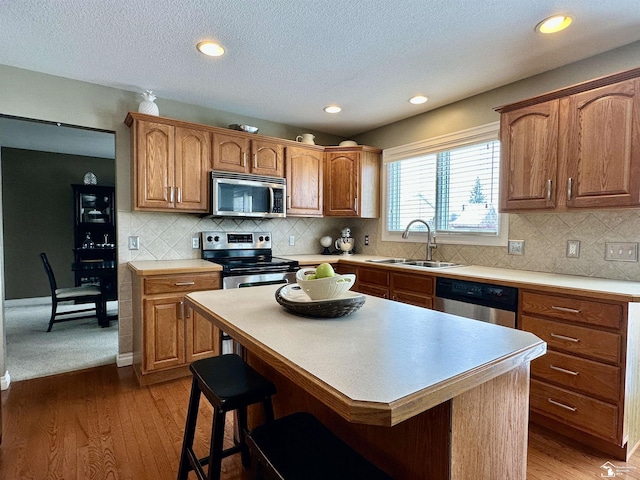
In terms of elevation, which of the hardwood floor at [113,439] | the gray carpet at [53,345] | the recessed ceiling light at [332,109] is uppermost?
the recessed ceiling light at [332,109]

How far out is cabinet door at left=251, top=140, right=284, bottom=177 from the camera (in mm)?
3371

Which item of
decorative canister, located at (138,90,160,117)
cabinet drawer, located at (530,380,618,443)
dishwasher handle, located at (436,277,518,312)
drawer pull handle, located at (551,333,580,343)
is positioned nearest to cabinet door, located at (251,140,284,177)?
decorative canister, located at (138,90,160,117)

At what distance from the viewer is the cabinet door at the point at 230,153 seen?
316cm

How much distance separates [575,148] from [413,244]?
1711 mm

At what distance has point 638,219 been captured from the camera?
7.00 feet

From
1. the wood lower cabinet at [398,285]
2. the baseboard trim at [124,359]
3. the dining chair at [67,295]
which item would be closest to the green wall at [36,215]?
the dining chair at [67,295]

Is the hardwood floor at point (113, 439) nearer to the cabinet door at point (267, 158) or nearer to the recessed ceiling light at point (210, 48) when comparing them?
the cabinet door at point (267, 158)

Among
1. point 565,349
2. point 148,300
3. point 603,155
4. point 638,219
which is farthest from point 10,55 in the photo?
point 638,219

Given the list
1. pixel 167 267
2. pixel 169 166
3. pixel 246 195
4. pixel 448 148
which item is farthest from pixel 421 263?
pixel 169 166

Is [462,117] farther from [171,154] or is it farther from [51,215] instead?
[51,215]

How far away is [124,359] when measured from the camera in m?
3.07

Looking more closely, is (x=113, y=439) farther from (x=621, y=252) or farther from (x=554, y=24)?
(x=554, y=24)

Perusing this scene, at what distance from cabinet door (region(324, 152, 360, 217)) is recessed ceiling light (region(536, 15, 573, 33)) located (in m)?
2.04

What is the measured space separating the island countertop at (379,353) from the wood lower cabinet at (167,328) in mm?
1451
